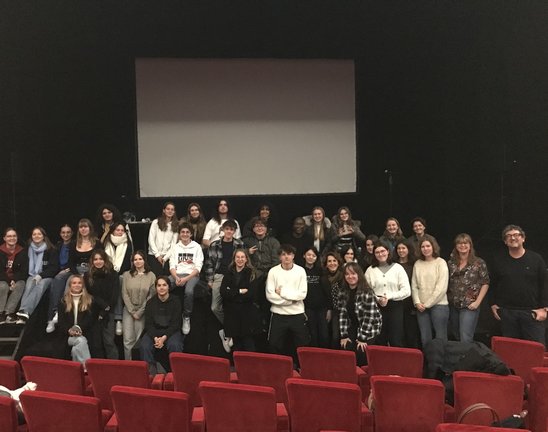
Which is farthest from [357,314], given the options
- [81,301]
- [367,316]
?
[81,301]

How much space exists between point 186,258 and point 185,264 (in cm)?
7

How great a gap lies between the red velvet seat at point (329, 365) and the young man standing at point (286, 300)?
3.98 feet

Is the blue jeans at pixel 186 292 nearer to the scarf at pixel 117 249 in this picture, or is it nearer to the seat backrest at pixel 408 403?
the scarf at pixel 117 249

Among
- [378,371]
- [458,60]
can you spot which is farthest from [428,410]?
[458,60]

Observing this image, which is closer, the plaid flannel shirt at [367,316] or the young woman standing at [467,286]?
the plaid flannel shirt at [367,316]

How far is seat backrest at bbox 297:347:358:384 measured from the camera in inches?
156

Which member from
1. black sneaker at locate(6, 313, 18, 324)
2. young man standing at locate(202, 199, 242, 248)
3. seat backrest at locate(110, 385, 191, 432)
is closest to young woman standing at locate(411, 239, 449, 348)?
young man standing at locate(202, 199, 242, 248)

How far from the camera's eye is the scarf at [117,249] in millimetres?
5934

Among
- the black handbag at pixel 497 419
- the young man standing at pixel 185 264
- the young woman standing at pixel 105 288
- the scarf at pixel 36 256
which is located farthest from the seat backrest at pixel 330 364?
the scarf at pixel 36 256

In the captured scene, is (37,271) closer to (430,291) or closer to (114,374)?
(114,374)

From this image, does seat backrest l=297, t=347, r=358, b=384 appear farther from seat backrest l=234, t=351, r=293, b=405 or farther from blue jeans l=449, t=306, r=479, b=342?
blue jeans l=449, t=306, r=479, b=342

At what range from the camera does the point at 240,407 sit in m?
2.93

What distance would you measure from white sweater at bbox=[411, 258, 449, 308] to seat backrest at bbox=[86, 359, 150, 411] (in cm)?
289

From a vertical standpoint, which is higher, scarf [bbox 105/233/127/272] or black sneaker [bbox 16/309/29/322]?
scarf [bbox 105/233/127/272]
